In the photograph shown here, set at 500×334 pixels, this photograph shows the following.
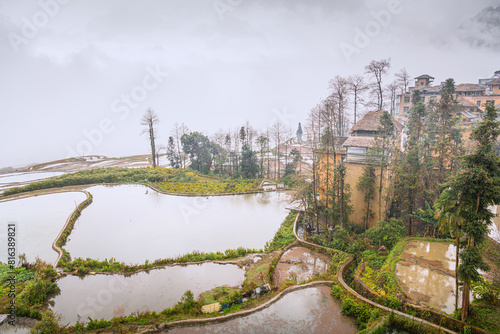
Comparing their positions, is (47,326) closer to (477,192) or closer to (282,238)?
(282,238)

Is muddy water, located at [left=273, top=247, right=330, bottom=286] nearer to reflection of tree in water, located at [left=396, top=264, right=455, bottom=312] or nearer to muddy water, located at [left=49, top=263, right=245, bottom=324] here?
muddy water, located at [left=49, top=263, right=245, bottom=324]

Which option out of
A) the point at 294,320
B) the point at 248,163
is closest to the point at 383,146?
the point at 294,320

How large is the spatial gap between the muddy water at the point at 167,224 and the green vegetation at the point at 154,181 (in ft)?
6.87

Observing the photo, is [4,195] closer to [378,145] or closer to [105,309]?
[105,309]

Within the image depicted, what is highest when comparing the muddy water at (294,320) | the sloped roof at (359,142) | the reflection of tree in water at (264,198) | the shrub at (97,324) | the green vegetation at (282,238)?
the sloped roof at (359,142)

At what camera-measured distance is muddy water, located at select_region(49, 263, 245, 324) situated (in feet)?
A: 34.0

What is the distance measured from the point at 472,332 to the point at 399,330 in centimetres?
200

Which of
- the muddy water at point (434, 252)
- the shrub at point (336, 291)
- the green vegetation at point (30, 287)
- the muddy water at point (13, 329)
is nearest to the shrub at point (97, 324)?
the muddy water at point (13, 329)

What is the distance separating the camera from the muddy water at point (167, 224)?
15.2 metres

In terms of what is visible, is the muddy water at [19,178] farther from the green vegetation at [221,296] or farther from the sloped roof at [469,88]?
the sloped roof at [469,88]

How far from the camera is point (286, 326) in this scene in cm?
937

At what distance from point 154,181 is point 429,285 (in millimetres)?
27604

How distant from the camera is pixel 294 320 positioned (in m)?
9.67

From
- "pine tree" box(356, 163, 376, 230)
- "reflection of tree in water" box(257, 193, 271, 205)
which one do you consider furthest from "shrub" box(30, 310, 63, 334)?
"reflection of tree in water" box(257, 193, 271, 205)
